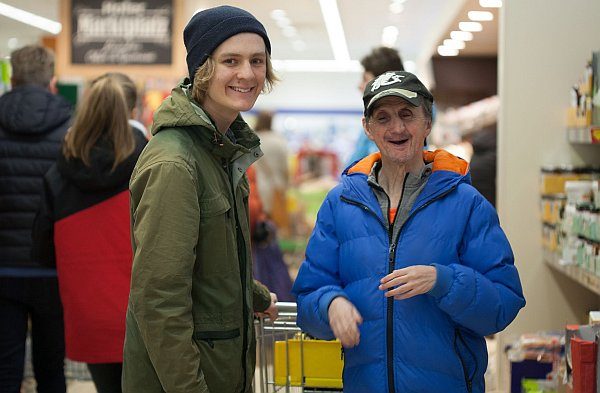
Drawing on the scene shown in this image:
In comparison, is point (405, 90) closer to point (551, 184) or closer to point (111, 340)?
point (111, 340)

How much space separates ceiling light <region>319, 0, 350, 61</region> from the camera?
1298 cm

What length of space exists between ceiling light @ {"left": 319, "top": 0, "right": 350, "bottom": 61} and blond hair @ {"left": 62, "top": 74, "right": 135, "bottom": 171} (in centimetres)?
907

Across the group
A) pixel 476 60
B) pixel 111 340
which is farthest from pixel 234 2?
pixel 111 340

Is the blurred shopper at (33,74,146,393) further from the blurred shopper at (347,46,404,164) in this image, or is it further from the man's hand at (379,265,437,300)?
the man's hand at (379,265,437,300)

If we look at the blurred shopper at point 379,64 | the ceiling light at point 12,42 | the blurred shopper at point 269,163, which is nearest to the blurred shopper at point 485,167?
the blurred shopper at point 269,163

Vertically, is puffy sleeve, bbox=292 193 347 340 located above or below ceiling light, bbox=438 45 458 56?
below

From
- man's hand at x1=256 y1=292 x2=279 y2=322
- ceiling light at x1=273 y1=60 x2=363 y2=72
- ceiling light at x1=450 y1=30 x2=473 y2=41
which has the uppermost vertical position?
ceiling light at x1=273 y1=60 x2=363 y2=72

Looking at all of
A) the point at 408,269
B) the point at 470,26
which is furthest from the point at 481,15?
the point at 408,269

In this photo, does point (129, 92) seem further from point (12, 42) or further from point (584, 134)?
point (12, 42)

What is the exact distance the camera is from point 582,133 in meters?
4.31

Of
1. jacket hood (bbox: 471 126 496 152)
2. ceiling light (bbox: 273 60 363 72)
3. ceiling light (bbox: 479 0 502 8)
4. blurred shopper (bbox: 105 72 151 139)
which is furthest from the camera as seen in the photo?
ceiling light (bbox: 273 60 363 72)

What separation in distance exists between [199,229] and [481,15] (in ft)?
20.4

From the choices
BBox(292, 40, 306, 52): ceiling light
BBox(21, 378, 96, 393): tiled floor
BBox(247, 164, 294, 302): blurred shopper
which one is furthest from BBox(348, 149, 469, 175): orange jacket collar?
BBox(292, 40, 306, 52): ceiling light

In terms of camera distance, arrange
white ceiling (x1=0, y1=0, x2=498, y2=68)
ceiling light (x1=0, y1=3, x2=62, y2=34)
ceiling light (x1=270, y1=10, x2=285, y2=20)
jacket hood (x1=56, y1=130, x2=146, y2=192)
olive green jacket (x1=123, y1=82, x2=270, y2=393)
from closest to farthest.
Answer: olive green jacket (x1=123, y1=82, x2=270, y2=393), jacket hood (x1=56, y1=130, x2=146, y2=192), white ceiling (x1=0, y1=0, x2=498, y2=68), ceiling light (x1=270, y1=10, x2=285, y2=20), ceiling light (x1=0, y1=3, x2=62, y2=34)
